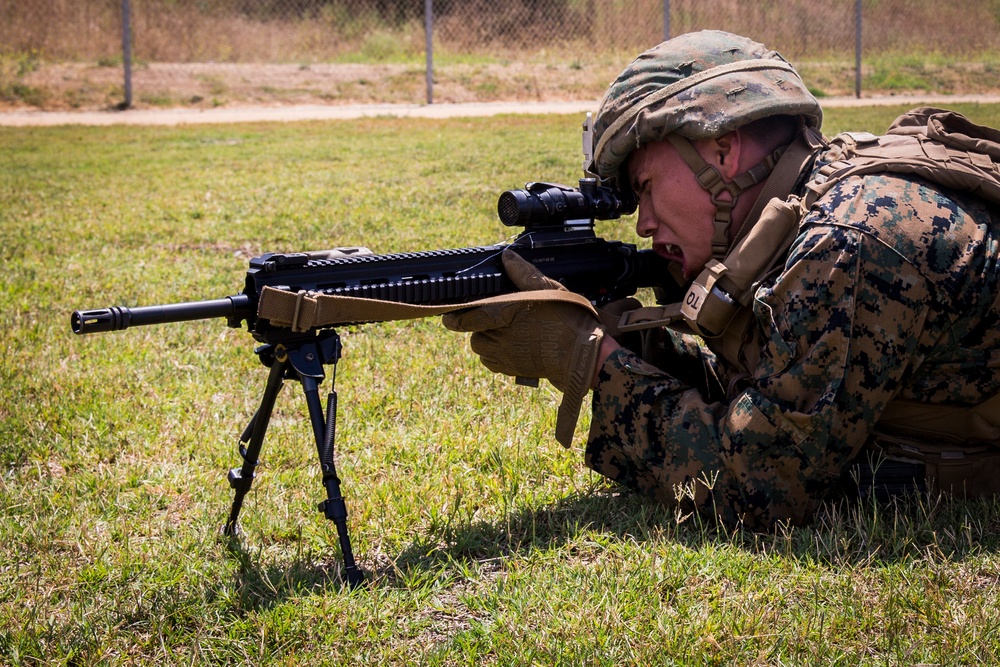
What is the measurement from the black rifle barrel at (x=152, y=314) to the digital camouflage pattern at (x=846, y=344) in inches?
56.8

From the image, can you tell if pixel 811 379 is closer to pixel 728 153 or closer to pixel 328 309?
pixel 728 153

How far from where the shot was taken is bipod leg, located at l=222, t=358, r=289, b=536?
3117 millimetres

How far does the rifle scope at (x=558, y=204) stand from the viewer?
3445 millimetres

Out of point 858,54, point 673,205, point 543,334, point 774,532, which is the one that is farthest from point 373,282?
point 858,54

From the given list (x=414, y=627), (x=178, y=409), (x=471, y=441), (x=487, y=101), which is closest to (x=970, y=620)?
(x=414, y=627)

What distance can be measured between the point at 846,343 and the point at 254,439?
1.88m

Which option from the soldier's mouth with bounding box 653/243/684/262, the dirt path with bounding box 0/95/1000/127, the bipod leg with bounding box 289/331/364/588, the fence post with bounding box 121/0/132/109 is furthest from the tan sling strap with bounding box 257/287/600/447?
the fence post with bounding box 121/0/132/109

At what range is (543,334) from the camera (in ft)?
11.1

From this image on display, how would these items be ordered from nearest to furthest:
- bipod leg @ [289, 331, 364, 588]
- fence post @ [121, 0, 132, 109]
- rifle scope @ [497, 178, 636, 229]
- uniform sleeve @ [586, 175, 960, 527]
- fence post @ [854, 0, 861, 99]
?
1. uniform sleeve @ [586, 175, 960, 527]
2. bipod leg @ [289, 331, 364, 588]
3. rifle scope @ [497, 178, 636, 229]
4. fence post @ [121, 0, 132, 109]
5. fence post @ [854, 0, 861, 99]

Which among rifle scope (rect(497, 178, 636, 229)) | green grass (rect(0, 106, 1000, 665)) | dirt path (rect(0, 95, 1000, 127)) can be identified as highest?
dirt path (rect(0, 95, 1000, 127))

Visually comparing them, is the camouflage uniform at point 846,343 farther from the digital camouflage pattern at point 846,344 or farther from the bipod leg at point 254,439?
the bipod leg at point 254,439

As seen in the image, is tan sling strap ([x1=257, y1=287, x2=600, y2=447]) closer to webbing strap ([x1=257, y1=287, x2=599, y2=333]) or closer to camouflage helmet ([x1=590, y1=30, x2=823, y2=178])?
webbing strap ([x1=257, y1=287, x2=599, y2=333])

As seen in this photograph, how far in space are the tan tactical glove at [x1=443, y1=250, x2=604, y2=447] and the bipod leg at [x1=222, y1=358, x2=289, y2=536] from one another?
0.60 metres

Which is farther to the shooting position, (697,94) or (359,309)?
(697,94)
